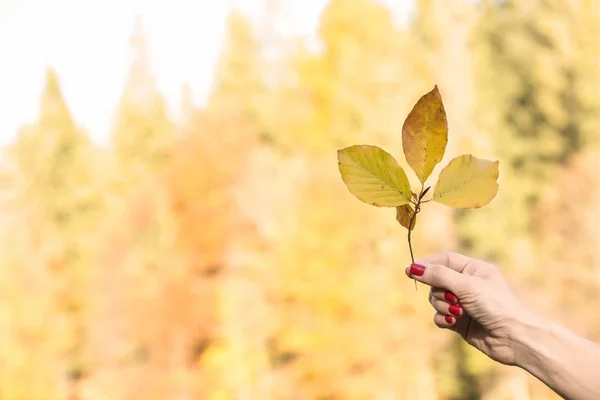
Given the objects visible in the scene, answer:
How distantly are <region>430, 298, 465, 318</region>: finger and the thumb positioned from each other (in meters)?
0.03

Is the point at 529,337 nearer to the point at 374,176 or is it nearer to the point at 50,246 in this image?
the point at 374,176

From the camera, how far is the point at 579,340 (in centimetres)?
141

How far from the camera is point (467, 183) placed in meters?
1.36

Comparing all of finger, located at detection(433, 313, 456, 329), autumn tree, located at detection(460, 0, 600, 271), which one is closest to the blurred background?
autumn tree, located at detection(460, 0, 600, 271)

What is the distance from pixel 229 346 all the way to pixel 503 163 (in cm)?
682

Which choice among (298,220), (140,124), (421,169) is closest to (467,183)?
(421,169)

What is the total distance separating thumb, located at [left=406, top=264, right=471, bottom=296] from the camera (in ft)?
4.70

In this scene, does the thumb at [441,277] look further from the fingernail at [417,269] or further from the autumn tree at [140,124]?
the autumn tree at [140,124]

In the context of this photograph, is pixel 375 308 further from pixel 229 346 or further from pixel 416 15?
pixel 416 15

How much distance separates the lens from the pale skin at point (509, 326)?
138cm

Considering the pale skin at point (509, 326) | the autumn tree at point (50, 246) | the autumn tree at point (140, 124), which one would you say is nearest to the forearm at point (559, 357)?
the pale skin at point (509, 326)

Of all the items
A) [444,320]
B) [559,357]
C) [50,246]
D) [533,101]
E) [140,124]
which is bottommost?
[559,357]

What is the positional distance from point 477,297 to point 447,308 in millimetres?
69

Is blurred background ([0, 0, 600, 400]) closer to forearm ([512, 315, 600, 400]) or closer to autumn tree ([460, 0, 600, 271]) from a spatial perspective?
autumn tree ([460, 0, 600, 271])
